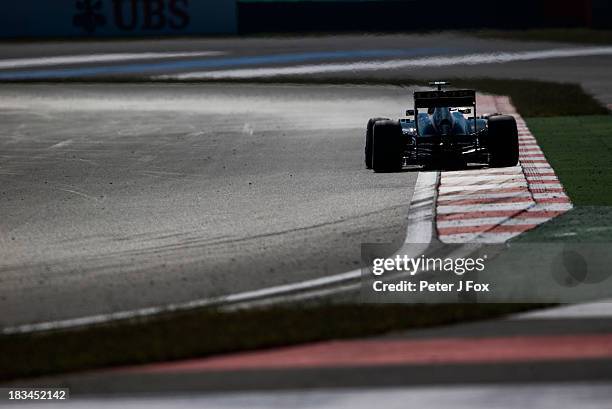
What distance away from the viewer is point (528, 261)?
343 inches

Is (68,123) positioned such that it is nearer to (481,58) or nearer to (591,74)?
(591,74)

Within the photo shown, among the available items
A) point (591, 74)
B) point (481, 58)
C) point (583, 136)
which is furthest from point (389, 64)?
point (583, 136)

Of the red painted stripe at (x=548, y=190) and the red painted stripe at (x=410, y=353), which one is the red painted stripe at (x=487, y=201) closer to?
the red painted stripe at (x=548, y=190)

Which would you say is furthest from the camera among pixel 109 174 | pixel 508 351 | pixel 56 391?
pixel 109 174

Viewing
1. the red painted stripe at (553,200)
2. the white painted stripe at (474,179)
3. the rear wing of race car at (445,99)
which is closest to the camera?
the red painted stripe at (553,200)

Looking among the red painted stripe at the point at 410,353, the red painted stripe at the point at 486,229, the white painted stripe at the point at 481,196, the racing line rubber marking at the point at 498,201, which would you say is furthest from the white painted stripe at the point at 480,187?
the red painted stripe at the point at 410,353

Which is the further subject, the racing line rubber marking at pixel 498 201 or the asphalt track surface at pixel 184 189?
the racing line rubber marking at pixel 498 201

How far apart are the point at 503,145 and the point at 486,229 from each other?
3.31 meters

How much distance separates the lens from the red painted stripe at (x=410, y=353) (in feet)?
21.1

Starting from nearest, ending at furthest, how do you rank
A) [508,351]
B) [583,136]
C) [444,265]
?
1. [508,351]
2. [444,265]
3. [583,136]

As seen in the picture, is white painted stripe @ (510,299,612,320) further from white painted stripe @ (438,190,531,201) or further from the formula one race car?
the formula one race car

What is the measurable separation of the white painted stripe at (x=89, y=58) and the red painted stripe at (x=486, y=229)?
2794 cm

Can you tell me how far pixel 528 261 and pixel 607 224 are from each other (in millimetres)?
1527

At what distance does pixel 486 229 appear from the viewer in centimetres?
999
